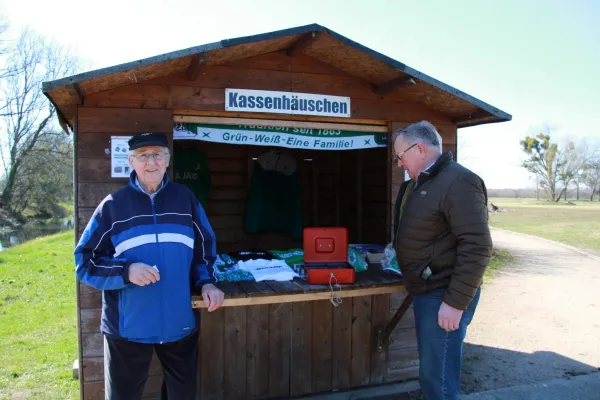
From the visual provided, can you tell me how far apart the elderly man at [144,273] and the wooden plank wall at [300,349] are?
3.94 feet

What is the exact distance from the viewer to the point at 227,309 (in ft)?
12.1

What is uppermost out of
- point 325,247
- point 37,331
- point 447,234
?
point 447,234

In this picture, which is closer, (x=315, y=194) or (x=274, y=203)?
(x=274, y=203)

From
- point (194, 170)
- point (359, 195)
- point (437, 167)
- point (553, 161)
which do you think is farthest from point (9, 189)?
point (553, 161)

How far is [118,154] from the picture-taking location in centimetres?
320

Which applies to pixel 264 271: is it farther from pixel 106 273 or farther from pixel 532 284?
pixel 532 284

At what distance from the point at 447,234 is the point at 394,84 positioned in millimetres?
1647

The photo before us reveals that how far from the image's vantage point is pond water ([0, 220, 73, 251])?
20.5 meters

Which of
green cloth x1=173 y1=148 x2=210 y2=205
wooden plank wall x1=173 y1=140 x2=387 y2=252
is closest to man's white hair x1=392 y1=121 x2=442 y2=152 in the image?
wooden plank wall x1=173 y1=140 x2=387 y2=252

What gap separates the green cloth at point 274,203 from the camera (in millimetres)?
6211

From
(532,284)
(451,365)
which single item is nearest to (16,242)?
(532,284)

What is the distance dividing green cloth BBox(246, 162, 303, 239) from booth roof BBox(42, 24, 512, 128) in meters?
2.67

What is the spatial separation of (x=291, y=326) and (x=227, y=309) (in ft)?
1.86

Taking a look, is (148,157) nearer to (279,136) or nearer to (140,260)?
(140,260)
